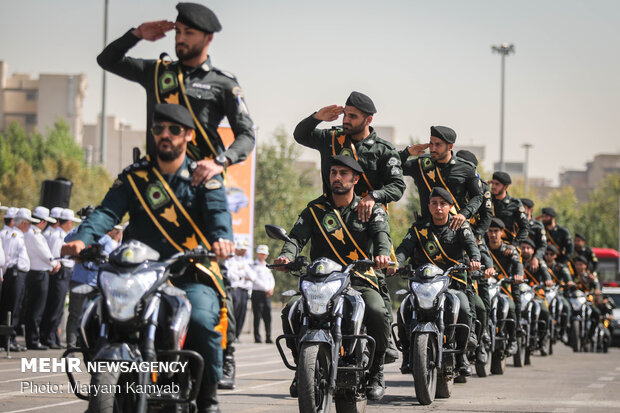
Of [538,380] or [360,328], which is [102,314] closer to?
[360,328]

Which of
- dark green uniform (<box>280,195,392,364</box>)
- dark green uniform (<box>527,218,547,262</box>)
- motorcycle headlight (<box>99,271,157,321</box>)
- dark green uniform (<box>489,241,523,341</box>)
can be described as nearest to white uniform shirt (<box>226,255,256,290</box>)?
dark green uniform (<box>527,218,547,262</box>)

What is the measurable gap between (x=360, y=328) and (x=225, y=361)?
2.48 metres

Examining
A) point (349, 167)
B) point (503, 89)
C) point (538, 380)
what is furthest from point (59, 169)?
point (349, 167)

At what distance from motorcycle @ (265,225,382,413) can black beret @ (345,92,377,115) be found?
1950 mm

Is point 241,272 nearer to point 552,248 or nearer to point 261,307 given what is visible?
point 261,307

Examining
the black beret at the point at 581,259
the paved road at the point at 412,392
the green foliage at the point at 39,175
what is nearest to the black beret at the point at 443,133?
the paved road at the point at 412,392

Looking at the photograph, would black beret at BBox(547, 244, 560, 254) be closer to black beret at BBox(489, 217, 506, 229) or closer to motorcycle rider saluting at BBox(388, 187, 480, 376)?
black beret at BBox(489, 217, 506, 229)

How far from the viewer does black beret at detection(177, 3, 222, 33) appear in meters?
7.66

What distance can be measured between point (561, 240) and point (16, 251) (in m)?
11.9

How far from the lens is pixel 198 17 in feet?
25.2

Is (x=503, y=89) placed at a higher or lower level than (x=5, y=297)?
higher

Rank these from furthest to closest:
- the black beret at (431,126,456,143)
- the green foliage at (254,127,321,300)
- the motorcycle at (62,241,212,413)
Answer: the green foliage at (254,127,321,300) < the black beret at (431,126,456,143) < the motorcycle at (62,241,212,413)

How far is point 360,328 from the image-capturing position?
9.68 meters

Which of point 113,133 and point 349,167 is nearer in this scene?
point 349,167
